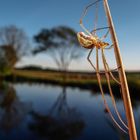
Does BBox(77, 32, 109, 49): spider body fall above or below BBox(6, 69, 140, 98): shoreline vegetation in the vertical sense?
above

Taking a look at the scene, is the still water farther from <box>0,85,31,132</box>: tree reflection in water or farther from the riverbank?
the riverbank

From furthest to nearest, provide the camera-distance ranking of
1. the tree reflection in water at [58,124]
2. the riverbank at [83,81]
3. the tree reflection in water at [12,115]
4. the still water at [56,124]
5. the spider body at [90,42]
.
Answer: the riverbank at [83,81] < the tree reflection in water at [12,115] < the tree reflection in water at [58,124] < the still water at [56,124] < the spider body at [90,42]

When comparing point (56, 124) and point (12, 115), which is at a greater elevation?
point (12, 115)

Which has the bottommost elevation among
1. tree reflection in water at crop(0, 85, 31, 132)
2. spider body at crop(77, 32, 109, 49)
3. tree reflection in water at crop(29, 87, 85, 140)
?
tree reflection in water at crop(29, 87, 85, 140)

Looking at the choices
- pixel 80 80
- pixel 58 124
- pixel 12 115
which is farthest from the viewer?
pixel 80 80

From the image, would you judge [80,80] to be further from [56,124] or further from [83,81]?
[56,124]

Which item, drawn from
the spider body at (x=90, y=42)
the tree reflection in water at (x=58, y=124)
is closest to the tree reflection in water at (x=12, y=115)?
the tree reflection in water at (x=58, y=124)

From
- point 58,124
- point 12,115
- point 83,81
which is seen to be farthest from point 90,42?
point 83,81

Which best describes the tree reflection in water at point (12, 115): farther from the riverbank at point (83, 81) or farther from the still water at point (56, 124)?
the riverbank at point (83, 81)

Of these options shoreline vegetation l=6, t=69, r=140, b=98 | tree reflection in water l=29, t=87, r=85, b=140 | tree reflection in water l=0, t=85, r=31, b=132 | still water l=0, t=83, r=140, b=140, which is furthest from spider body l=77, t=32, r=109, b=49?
shoreline vegetation l=6, t=69, r=140, b=98
